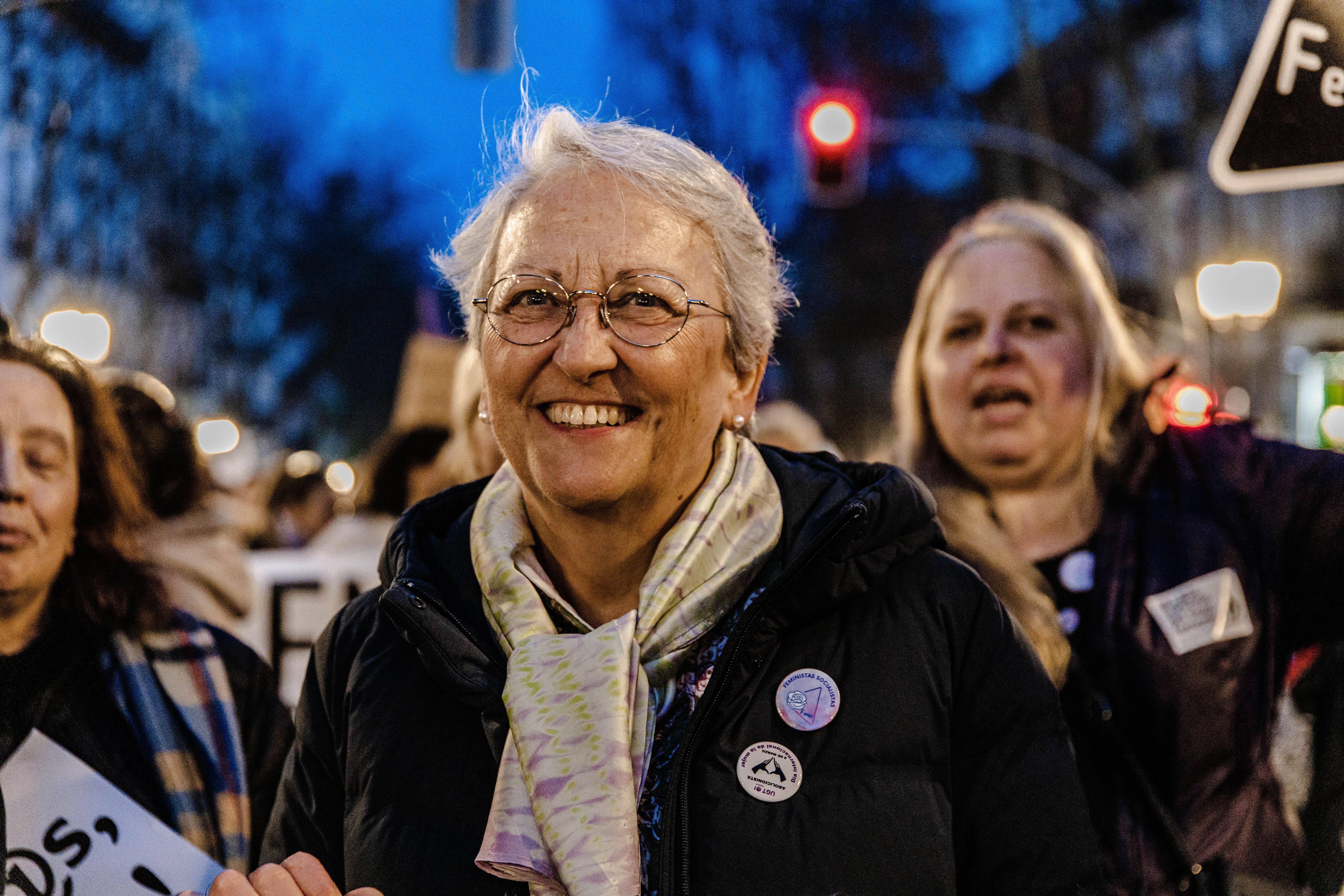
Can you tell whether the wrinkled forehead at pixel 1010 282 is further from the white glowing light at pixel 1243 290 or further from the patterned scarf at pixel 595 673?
the white glowing light at pixel 1243 290

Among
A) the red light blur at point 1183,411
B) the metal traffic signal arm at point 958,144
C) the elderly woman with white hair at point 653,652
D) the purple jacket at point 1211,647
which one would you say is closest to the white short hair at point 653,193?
the elderly woman with white hair at point 653,652

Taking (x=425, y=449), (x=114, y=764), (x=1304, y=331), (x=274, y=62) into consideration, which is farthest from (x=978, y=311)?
(x=1304, y=331)

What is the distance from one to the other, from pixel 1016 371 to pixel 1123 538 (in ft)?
1.56

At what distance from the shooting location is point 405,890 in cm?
178

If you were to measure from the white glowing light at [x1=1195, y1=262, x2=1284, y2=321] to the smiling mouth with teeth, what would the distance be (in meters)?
11.2

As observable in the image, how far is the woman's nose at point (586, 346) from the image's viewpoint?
1858mm

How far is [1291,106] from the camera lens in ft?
6.78

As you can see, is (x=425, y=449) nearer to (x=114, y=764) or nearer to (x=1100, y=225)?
(x=114, y=764)

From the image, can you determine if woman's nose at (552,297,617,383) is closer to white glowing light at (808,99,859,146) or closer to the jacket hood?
the jacket hood

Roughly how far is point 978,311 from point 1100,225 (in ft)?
66.3

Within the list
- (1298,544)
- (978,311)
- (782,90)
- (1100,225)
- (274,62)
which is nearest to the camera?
(1298,544)

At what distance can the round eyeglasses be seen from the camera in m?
1.89

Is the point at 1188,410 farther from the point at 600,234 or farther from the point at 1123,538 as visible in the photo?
the point at 600,234

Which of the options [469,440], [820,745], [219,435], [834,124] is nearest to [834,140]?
[834,124]
